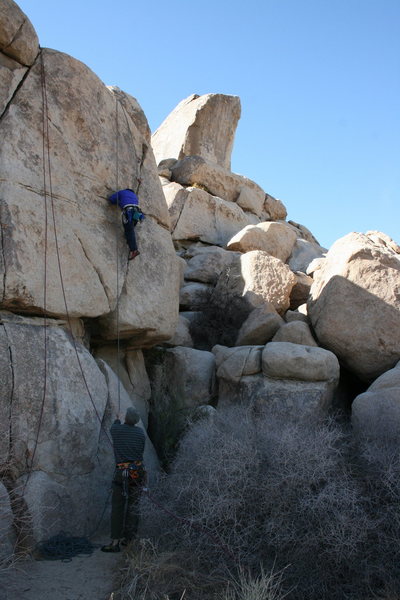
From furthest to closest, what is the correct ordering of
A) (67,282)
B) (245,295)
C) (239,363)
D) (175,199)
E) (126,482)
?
(175,199) < (245,295) < (239,363) < (67,282) < (126,482)

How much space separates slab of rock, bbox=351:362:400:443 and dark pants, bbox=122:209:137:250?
3.97 meters

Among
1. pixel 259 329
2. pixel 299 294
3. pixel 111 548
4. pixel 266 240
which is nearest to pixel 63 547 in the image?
pixel 111 548

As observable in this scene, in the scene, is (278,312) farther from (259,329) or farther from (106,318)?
(106,318)

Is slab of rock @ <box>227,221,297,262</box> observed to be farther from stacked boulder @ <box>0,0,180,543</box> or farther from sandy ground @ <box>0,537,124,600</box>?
sandy ground @ <box>0,537,124,600</box>

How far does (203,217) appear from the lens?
16.8m

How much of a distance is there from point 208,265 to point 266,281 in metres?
2.07

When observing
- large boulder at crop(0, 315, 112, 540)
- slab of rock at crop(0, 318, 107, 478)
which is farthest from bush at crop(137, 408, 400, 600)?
slab of rock at crop(0, 318, 107, 478)

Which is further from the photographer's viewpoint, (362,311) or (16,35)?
(362,311)

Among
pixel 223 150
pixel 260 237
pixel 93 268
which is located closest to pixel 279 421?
pixel 93 268

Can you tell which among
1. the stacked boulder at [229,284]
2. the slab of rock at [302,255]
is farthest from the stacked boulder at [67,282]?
the slab of rock at [302,255]

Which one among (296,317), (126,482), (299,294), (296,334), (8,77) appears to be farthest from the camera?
(299,294)

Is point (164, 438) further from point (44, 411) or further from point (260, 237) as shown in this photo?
point (260, 237)

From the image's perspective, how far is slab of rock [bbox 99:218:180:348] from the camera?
923 centimetres

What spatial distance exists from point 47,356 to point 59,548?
2264mm
